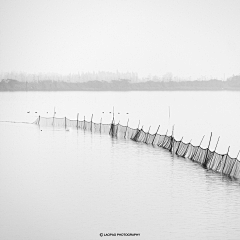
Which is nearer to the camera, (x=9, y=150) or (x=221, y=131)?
(x=9, y=150)

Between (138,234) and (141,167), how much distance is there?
17.7 metres

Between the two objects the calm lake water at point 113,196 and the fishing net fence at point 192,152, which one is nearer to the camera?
the calm lake water at point 113,196

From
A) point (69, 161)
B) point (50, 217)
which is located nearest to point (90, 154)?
point (69, 161)

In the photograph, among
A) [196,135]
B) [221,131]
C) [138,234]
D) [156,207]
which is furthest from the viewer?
[221,131]

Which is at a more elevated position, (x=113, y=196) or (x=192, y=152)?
(x=192, y=152)

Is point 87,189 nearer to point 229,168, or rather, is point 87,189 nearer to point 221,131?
point 229,168

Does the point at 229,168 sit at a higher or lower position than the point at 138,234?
higher

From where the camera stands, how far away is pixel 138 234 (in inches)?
1011

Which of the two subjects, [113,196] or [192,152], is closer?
[113,196]

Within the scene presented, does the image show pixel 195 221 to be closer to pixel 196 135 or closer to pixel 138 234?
pixel 138 234

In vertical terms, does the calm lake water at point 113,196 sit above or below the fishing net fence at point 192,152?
below

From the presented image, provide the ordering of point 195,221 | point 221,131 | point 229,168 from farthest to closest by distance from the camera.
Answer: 1. point 221,131
2. point 229,168
3. point 195,221

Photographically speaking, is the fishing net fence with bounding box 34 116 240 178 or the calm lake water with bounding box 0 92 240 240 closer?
the calm lake water with bounding box 0 92 240 240

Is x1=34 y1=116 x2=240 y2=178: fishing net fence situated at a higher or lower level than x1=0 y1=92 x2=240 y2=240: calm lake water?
higher
